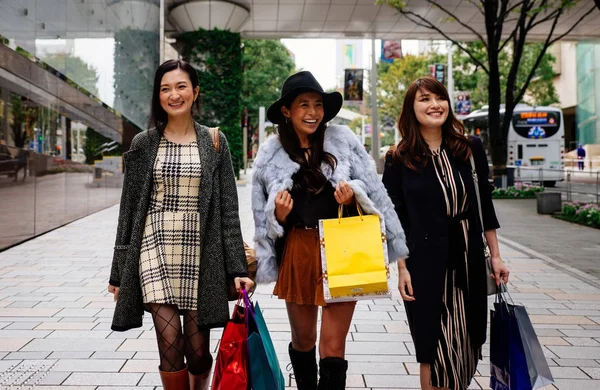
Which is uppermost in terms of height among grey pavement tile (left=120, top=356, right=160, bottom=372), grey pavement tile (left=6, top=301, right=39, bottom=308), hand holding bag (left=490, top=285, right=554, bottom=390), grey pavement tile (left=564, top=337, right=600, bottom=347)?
hand holding bag (left=490, top=285, right=554, bottom=390)

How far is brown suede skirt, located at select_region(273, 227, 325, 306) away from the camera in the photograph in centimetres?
286

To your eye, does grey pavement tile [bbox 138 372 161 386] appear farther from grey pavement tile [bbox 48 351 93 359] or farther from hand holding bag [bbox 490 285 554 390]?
hand holding bag [bbox 490 285 554 390]

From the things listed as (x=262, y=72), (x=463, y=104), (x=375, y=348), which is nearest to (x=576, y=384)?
(x=375, y=348)

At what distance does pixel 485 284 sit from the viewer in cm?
296

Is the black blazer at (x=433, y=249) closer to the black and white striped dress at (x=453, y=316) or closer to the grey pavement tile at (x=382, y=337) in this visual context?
the black and white striped dress at (x=453, y=316)

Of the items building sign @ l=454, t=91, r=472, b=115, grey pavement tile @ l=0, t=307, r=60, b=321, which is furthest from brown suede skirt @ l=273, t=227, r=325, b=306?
building sign @ l=454, t=91, r=472, b=115

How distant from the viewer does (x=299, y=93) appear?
9.66ft

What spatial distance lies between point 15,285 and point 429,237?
5.03m

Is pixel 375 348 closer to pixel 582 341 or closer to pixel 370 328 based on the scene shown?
pixel 370 328

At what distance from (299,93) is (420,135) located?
1.98 ft

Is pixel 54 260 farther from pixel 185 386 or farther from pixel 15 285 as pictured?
pixel 185 386

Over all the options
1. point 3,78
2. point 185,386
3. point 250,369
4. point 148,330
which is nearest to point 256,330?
point 250,369

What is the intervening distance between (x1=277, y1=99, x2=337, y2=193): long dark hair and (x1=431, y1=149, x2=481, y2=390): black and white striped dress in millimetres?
531

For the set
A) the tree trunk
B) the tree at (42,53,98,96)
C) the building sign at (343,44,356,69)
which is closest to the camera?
the tree at (42,53,98,96)
